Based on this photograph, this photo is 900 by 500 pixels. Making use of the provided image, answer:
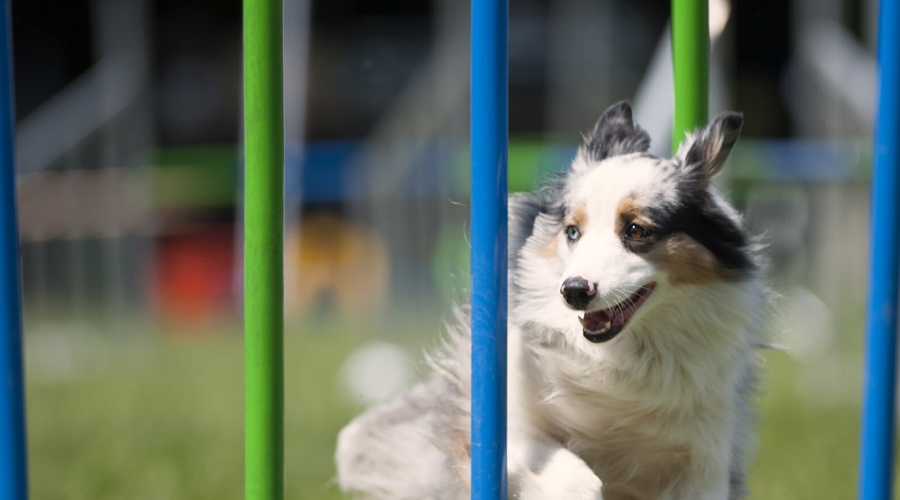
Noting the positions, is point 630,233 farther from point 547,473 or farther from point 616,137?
point 547,473

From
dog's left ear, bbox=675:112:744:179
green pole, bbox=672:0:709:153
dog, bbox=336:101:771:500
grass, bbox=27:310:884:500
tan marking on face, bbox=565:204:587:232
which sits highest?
green pole, bbox=672:0:709:153

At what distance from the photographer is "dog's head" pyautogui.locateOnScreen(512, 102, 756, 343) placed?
1788 millimetres

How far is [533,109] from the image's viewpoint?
28.9 feet

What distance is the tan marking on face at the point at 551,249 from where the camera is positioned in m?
2.04

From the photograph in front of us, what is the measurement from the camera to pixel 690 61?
7.06 ft

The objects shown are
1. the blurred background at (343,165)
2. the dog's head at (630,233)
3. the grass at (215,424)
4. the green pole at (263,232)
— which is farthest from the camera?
the blurred background at (343,165)

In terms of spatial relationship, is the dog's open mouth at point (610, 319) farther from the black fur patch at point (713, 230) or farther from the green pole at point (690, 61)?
the green pole at point (690, 61)

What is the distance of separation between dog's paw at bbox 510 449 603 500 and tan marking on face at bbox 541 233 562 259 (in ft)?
1.55

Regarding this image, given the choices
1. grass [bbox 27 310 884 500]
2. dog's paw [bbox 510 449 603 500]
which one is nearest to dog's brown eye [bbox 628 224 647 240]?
dog's paw [bbox 510 449 603 500]

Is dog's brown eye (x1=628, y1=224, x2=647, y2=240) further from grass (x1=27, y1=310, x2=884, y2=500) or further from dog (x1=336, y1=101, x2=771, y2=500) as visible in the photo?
grass (x1=27, y1=310, x2=884, y2=500)

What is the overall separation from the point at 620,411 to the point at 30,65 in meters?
9.91

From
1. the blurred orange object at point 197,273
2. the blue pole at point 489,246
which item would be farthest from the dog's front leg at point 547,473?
the blurred orange object at point 197,273

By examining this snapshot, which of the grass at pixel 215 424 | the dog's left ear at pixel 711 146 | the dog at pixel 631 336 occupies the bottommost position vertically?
the grass at pixel 215 424

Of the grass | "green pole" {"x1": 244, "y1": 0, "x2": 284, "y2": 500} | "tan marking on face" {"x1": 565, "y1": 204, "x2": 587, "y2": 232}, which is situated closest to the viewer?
"green pole" {"x1": 244, "y1": 0, "x2": 284, "y2": 500}
